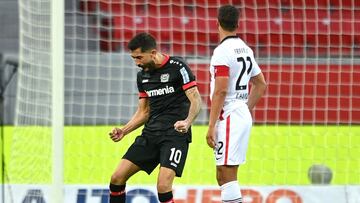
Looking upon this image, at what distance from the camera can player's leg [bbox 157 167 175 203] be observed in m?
6.96

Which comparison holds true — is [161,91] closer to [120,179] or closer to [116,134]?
[116,134]

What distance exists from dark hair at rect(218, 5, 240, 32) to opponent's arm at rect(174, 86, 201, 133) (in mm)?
549

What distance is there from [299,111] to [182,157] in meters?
2.69

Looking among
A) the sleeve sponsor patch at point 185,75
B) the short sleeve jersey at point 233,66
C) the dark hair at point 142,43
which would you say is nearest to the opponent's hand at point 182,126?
the short sleeve jersey at point 233,66

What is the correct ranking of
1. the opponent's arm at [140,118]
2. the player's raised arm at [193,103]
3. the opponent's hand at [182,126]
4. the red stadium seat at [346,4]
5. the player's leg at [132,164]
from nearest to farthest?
the opponent's hand at [182,126] < the player's raised arm at [193,103] < the player's leg at [132,164] < the opponent's arm at [140,118] < the red stadium seat at [346,4]

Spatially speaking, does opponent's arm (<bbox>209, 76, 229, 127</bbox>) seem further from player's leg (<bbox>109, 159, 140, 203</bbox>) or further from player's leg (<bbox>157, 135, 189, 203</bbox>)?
player's leg (<bbox>109, 159, 140, 203</bbox>)

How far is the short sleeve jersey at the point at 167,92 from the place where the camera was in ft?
23.3

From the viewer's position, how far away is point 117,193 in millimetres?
7188

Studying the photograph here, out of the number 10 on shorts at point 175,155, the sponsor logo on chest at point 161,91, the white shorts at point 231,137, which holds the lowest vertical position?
the number 10 on shorts at point 175,155

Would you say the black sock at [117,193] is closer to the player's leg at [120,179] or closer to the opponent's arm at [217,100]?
the player's leg at [120,179]

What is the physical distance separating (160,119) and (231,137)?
2.10 ft

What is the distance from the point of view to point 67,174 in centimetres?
919

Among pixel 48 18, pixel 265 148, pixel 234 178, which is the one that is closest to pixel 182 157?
pixel 234 178

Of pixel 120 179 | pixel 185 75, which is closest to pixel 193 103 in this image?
pixel 185 75
